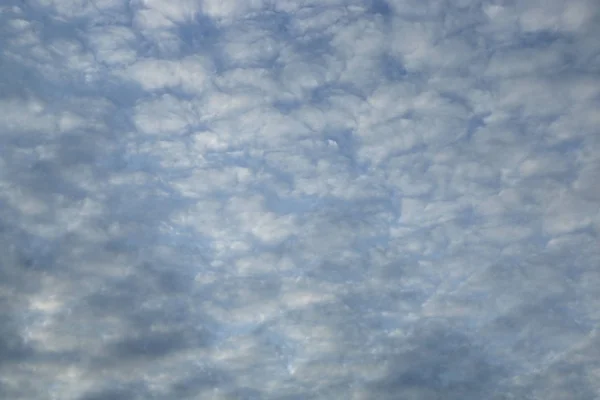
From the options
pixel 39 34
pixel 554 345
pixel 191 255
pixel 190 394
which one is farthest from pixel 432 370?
pixel 39 34

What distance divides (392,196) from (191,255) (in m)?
5.90

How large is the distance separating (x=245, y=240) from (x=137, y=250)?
3095 millimetres

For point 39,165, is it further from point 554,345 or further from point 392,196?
point 554,345

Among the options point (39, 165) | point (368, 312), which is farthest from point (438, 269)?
point (39, 165)

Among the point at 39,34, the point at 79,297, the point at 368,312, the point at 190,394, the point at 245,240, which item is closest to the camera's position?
the point at 39,34

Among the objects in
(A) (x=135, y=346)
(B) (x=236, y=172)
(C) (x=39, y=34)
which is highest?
(C) (x=39, y=34)

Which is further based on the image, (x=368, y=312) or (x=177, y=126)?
(x=368, y=312)

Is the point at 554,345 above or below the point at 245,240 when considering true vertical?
below

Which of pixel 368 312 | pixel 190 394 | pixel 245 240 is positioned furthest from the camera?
pixel 190 394

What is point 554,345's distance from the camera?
1981 cm

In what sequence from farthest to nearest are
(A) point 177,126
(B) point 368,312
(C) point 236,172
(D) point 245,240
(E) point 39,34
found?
1. (B) point 368,312
2. (D) point 245,240
3. (C) point 236,172
4. (A) point 177,126
5. (E) point 39,34

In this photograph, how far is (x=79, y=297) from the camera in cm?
1712

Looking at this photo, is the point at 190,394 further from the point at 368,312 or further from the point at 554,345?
the point at 554,345

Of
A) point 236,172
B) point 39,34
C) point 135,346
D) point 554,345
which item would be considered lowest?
point 554,345
